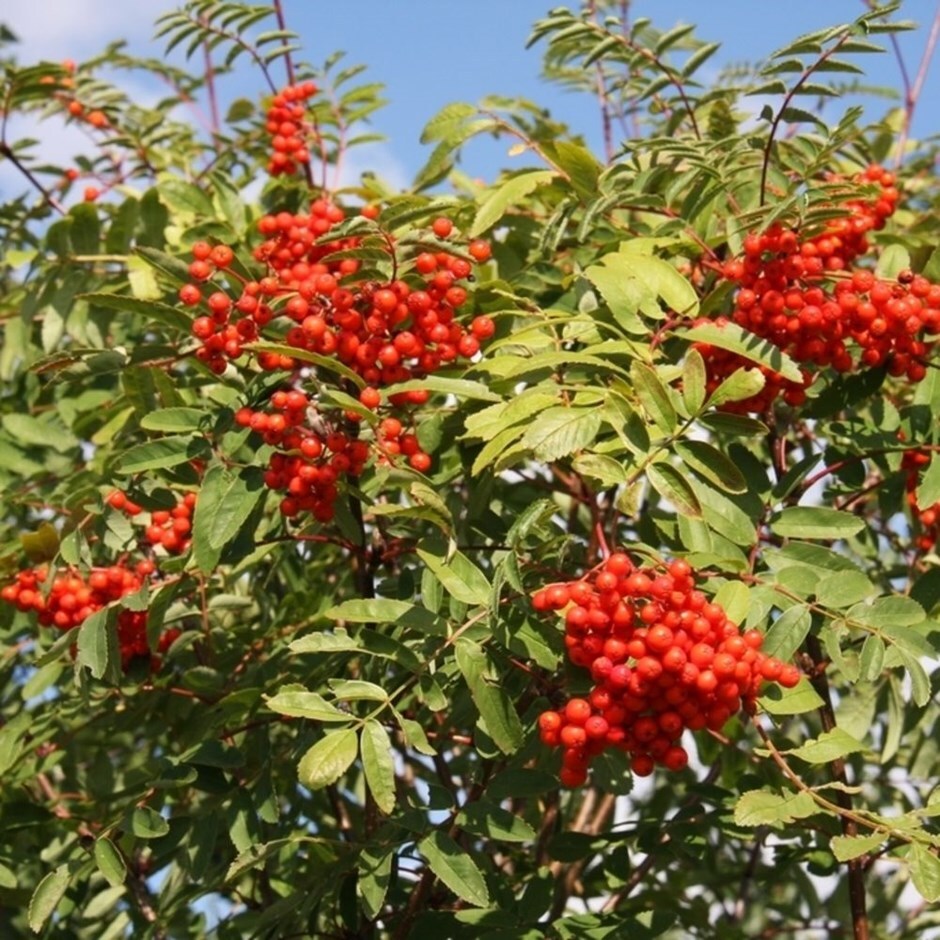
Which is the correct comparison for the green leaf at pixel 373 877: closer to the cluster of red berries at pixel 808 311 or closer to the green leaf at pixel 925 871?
the green leaf at pixel 925 871

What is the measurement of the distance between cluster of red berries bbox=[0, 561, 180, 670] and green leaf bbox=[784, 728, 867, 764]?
131cm

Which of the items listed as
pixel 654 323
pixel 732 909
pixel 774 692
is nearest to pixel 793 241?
pixel 654 323

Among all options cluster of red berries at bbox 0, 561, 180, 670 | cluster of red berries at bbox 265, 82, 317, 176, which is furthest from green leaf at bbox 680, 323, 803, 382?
cluster of red berries at bbox 265, 82, 317, 176

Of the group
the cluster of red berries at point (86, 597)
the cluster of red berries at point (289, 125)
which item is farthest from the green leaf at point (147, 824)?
the cluster of red berries at point (289, 125)

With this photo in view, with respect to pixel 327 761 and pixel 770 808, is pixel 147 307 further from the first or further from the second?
pixel 770 808

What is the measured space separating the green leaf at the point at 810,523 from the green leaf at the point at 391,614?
25.3 inches

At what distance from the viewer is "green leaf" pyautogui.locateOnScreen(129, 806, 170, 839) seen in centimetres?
251

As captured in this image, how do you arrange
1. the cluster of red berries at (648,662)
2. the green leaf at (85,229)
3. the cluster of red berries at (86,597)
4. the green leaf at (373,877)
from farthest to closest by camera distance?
the green leaf at (85,229)
the cluster of red berries at (86,597)
the green leaf at (373,877)
the cluster of red berries at (648,662)

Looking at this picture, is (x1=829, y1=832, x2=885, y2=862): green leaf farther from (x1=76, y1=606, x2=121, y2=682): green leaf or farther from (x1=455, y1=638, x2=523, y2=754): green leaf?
(x1=76, y1=606, x2=121, y2=682): green leaf

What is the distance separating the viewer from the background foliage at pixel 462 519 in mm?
2205

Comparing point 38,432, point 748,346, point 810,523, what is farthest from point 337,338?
point 38,432

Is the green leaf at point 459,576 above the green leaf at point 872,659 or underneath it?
above

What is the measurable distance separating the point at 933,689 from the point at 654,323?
2.92 ft

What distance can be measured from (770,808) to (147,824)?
114 cm
